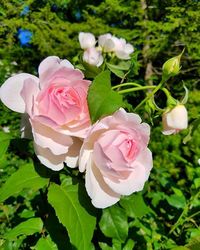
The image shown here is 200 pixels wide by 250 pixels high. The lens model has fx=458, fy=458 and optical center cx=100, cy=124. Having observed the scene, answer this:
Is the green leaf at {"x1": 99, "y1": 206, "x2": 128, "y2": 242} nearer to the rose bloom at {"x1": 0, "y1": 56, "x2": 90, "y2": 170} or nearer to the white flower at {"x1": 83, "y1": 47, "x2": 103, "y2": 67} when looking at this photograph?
the rose bloom at {"x1": 0, "y1": 56, "x2": 90, "y2": 170}

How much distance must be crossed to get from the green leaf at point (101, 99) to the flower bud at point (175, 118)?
0.10m

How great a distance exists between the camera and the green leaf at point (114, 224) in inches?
35.3

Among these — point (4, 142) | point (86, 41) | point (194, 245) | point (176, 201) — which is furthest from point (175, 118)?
point (176, 201)

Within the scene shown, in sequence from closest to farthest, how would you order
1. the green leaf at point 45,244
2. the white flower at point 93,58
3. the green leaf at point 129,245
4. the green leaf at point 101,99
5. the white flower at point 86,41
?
the green leaf at point 101,99, the green leaf at point 45,244, the white flower at point 93,58, the green leaf at point 129,245, the white flower at point 86,41

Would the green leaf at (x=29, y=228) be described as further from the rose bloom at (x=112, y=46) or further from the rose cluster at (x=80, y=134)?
the rose bloom at (x=112, y=46)

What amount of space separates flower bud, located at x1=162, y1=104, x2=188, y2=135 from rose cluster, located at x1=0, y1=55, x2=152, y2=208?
6 cm

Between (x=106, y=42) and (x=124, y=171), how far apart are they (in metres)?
0.66

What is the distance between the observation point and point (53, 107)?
79 centimetres

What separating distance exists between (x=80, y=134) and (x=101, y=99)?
72 mm

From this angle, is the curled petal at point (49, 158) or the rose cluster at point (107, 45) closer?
the curled petal at point (49, 158)

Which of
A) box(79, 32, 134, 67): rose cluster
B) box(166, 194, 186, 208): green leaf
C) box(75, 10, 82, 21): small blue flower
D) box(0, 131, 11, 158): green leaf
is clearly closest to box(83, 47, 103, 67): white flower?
box(79, 32, 134, 67): rose cluster

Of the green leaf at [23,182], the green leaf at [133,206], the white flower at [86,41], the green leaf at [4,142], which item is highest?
the green leaf at [4,142]

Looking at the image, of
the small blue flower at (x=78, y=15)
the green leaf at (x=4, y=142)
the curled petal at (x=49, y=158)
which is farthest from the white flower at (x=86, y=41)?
the small blue flower at (x=78, y=15)

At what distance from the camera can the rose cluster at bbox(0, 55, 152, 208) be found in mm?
777
